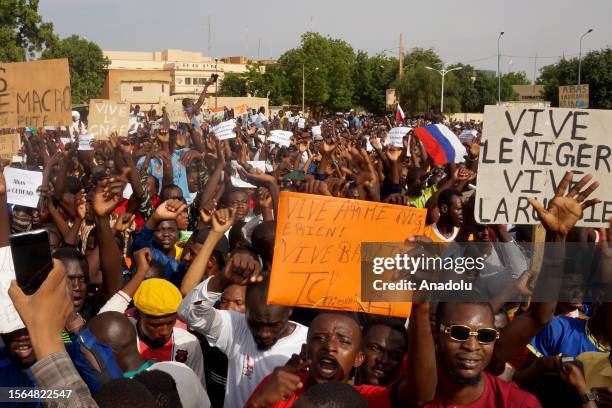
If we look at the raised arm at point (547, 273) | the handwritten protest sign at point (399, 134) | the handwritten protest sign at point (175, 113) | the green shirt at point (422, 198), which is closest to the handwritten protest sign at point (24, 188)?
the green shirt at point (422, 198)

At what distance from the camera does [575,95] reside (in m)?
24.0

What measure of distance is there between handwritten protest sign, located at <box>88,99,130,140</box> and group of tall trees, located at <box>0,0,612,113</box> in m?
34.2

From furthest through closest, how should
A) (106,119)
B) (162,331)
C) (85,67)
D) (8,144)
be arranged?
(85,67), (106,119), (8,144), (162,331)

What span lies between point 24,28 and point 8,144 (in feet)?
138

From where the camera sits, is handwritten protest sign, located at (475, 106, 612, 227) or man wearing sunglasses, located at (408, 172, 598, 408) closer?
man wearing sunglasses, located at (408, 172, 598, 408)

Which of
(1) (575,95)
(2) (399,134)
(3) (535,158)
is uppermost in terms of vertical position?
(1) (575,95)

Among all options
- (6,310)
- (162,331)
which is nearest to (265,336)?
(162,331)

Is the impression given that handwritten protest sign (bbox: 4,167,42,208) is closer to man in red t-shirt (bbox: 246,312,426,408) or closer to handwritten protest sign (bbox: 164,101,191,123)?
man in red t-shirt (bbox: 246,312,426,408)

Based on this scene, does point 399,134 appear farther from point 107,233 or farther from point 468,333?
point 468,333

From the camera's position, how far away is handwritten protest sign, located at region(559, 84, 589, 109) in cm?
2323

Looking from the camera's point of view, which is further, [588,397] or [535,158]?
[535,158]

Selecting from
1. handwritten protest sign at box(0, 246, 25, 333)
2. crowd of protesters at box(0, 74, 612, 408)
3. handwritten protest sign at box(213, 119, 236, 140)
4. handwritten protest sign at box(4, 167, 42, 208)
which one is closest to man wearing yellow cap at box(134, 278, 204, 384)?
crowd of protesters at box(0, 74, 612, 408)

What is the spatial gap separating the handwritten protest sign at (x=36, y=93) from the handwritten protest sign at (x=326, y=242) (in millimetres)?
3643

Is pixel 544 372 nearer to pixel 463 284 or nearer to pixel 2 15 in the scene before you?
pixel 463 284
